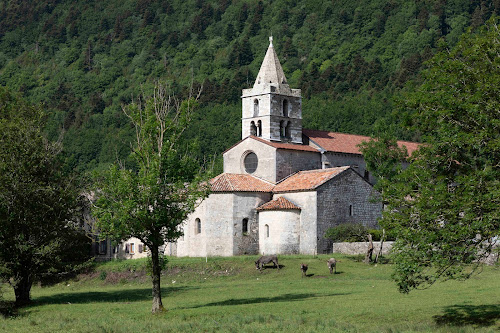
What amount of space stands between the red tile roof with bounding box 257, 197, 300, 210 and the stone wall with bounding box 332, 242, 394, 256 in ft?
14.5

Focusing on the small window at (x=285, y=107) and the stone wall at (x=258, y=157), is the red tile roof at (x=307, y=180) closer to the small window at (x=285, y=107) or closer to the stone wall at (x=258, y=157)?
the stone wall at (x=258, y=157)

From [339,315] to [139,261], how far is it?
3012cm

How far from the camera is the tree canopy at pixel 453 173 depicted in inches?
952

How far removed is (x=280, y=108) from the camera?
66.6 m

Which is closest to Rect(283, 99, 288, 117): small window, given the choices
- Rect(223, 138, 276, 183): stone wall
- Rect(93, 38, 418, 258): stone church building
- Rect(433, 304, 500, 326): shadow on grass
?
Rect(93, 38, 418, 258): stone church building

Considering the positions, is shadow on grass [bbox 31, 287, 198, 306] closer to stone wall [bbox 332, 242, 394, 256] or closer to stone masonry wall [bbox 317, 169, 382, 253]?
stone wall [bbox 332, 242, 394, 256]

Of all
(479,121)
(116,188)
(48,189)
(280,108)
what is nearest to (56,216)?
(48,189)

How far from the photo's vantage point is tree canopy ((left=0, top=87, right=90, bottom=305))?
124 feet

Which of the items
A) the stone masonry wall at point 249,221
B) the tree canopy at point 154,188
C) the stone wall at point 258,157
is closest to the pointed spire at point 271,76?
the stone wall at point 258,157

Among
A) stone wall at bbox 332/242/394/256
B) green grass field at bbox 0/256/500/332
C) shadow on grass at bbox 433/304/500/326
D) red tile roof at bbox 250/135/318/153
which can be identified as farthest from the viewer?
red tile roof at bbox 250/135/318/153

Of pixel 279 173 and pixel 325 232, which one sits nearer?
pixel 325 232

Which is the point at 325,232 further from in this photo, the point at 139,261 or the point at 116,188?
the point at 116,188

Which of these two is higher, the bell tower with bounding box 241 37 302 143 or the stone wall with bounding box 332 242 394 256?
the bell tower with bounding box 241 37 302 143

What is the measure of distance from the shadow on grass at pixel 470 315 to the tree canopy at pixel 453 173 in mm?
2296
